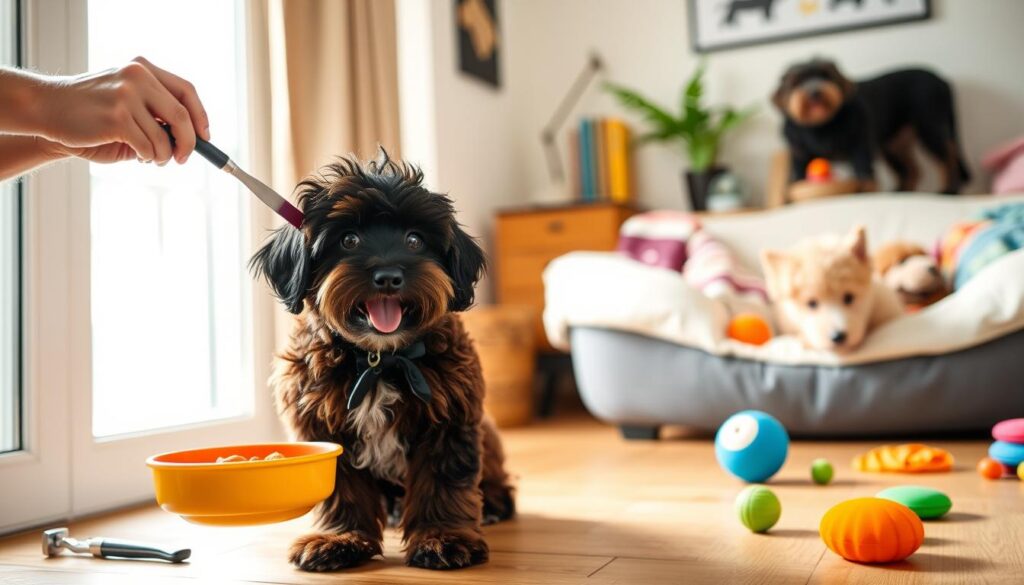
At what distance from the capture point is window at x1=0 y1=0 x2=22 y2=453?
2076 millimetres

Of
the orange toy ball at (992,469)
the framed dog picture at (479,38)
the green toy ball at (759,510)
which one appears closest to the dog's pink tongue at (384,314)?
the green toy ball at (759,510)

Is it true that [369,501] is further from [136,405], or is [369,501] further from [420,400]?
[136,405]

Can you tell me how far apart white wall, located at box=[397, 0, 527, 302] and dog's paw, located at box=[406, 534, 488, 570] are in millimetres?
2593

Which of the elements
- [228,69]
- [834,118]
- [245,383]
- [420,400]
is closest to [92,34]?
[228,69]

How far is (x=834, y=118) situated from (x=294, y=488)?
11.1 feet

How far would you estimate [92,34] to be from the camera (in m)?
2.48

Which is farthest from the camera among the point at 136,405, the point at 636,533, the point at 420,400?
the point at 136,405

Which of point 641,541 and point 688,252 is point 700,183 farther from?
point 641,541

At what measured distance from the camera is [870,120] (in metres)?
4.03

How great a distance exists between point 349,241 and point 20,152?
0.54 meters

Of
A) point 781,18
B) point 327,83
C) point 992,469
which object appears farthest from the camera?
point 781,18

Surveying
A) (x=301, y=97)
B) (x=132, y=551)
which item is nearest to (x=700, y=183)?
(x=301, y=97)

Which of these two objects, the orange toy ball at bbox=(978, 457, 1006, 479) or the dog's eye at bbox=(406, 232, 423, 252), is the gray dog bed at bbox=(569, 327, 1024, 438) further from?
the dog's eye at bbox=(406, 232, 423, 252)

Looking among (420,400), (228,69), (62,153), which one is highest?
(228,69)
